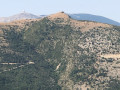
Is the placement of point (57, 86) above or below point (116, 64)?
below

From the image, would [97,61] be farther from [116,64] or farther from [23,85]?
[23,85]

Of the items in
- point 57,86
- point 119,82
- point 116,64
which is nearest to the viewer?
point 119,82

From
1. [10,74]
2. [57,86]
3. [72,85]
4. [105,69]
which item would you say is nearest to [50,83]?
[57,86]

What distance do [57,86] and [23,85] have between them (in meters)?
25.6

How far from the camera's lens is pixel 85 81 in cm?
17600

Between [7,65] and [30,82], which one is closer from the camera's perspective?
[30,82]

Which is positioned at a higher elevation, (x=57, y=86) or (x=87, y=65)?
(x=87, y=65)

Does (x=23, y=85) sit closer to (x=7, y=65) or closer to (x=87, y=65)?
(x=7, y=65)

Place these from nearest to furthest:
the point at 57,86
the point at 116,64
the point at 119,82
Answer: the point at 119,82
the point at 57,86
the point at 116,64

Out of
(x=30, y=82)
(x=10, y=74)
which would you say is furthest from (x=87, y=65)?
(x=10, y=74)

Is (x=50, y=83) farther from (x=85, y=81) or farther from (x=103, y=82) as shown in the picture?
(x=103, y=82)

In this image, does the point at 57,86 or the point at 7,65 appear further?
the point at 7,65

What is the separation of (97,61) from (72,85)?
34.1m

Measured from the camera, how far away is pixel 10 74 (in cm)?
18200
